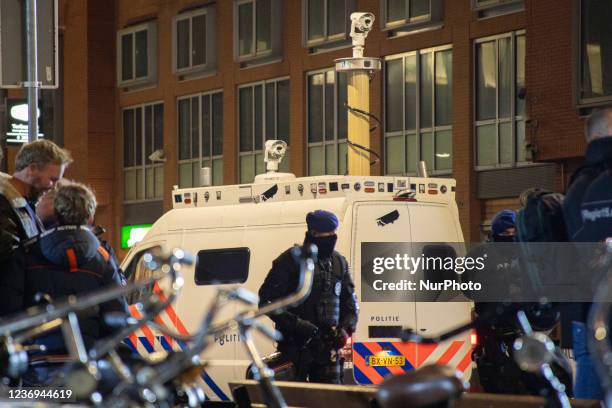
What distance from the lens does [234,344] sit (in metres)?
15.2

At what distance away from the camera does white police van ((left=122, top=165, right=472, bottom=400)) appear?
555 inches

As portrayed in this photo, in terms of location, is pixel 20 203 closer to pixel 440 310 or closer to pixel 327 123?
pixel 440 310

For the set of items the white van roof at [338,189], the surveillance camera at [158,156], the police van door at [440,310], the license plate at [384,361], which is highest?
the surveillance camera at [158,156]

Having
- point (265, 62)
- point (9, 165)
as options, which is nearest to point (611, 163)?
point (265, 62)

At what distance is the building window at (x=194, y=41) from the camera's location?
3847cm

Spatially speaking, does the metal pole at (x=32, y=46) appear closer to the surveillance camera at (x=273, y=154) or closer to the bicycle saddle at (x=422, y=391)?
the surveillance camera at (x=273, y=154)

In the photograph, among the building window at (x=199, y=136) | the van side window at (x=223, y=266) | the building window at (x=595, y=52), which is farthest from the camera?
the building window at (x=199, y=136)

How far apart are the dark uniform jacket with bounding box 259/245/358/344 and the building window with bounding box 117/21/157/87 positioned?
29.9m

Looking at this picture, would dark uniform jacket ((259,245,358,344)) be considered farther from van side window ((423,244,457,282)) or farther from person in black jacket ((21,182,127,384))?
person in black jacket ((21,182,127,384))

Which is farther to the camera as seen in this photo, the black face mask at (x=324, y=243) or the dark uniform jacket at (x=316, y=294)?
the black face mask at (x=324, y=243)

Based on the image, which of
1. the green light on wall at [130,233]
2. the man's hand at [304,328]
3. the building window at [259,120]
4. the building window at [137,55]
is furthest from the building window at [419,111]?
the man's hand at [304,328]

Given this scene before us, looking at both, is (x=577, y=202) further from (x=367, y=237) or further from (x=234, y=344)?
(x=234, y=344)

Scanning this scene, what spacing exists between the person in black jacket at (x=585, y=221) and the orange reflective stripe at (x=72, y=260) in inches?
97.0

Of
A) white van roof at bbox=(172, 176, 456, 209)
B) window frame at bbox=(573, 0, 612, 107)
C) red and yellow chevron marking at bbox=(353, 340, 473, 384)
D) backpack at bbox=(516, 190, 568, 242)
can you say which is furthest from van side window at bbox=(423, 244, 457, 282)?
window frame at bbox=(573, 0, 612, 107)
